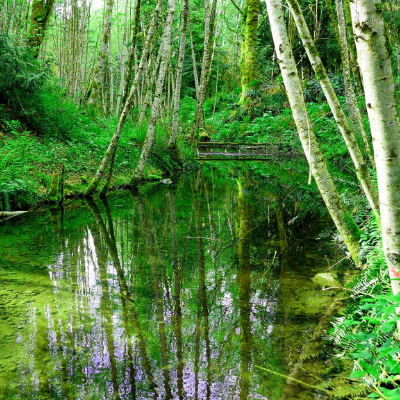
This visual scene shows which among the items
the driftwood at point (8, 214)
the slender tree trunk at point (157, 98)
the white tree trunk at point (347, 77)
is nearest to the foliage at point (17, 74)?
the slender tree trunk at point (157, 98)

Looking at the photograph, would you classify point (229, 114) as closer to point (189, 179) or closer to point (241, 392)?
point (189, 179)

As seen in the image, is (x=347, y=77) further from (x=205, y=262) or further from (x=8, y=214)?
(x=8, y=214)

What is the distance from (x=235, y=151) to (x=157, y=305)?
1734 cm

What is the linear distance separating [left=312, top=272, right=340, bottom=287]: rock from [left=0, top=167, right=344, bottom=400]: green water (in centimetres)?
17

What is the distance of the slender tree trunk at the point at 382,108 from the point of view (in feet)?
7.02

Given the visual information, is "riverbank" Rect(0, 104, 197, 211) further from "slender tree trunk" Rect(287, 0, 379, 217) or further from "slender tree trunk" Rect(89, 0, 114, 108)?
"slender tree trunk" Rect(287, 0, 379, 217)

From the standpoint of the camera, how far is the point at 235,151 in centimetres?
2073

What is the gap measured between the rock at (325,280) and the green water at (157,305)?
17 cm

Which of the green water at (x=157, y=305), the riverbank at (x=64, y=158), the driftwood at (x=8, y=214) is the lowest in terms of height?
the green water at (x=157, y=305)

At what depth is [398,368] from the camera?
1.91 m

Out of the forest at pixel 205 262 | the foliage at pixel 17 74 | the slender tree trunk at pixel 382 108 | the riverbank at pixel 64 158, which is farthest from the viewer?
the foliage at pixel 17 74

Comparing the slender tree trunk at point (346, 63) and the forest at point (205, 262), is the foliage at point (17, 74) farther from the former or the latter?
the slender tree trunk at point (346, 63)

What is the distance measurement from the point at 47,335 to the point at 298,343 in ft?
6.64

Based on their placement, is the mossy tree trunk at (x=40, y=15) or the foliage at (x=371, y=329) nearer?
the foliage at (x=371, y=329)
